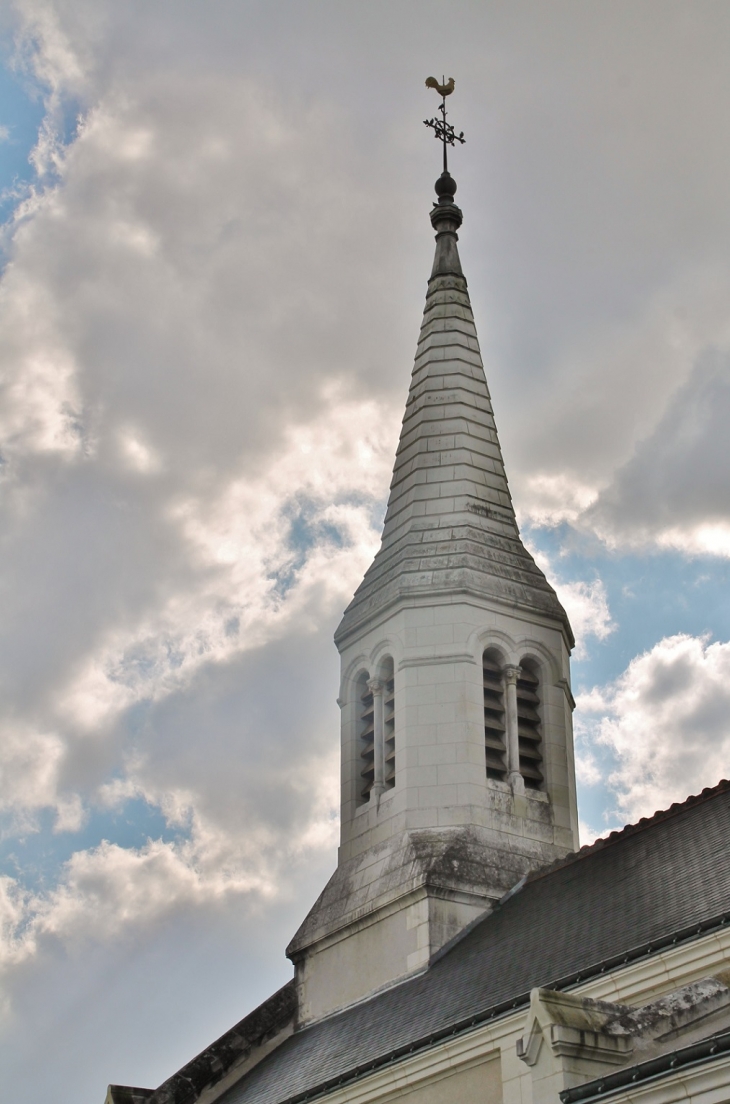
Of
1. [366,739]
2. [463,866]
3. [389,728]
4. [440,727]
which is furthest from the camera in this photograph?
[366,739]

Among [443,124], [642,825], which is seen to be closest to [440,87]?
[443,124]

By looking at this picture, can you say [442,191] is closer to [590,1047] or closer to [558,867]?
[558,867]

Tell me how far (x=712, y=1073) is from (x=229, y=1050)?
54.4 ft

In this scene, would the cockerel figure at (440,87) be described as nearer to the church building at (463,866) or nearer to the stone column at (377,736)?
the church building at (463,866)

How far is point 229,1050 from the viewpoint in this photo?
89.4ft

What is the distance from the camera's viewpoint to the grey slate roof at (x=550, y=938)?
19.6 m

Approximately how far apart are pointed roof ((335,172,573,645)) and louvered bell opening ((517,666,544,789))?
1.43 m

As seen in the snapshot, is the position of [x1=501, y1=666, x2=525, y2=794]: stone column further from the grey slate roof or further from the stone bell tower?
the grey slate roof

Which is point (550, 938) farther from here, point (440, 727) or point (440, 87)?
point (440, 87)

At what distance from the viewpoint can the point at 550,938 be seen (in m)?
21.8

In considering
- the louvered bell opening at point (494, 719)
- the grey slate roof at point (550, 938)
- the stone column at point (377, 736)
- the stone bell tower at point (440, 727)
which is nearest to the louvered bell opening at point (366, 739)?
the stone bell tower at point (440, 727)

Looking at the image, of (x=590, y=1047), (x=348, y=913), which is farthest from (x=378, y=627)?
(x=590, y=1047)

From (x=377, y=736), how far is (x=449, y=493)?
18.1 feet

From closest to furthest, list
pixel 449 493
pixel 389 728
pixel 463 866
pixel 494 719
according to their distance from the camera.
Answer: pixel 463 866 → pixel 494 719 → pixel 389 728 → pixel 449 493
